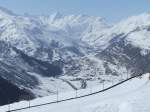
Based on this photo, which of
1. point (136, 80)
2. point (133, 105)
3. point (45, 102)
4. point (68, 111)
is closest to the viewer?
point (133, 105)

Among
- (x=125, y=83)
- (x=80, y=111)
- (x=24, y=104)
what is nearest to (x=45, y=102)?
(x=24, y=104)

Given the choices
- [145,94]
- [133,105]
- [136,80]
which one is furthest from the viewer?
[136,80]

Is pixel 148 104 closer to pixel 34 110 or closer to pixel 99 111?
pixel 99 111

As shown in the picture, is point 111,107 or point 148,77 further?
point 148,77

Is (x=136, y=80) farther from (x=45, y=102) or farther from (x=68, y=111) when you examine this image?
(x=68, y=111)

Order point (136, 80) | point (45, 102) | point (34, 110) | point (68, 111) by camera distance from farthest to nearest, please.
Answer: point (136, 80) → point (45, 102) → point (34, 110) → point (68, 111)

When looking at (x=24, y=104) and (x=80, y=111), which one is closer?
(x=80, y=111)

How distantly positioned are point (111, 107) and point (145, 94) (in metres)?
4.16

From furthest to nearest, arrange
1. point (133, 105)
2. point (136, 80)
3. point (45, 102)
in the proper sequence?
point (136, 80), point (45, 102), point (133, 105)

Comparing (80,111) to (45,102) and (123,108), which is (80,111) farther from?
(45,102)

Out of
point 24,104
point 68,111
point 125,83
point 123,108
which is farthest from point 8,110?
point 123,108

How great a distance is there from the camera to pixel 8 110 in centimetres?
4025

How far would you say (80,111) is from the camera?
100 ft

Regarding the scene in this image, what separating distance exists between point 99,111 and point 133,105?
2.54 metres
